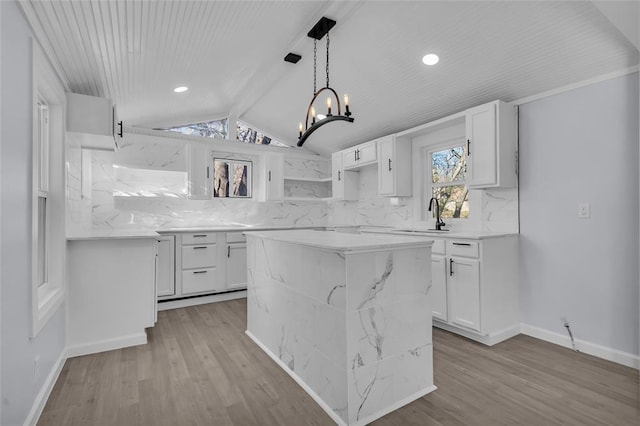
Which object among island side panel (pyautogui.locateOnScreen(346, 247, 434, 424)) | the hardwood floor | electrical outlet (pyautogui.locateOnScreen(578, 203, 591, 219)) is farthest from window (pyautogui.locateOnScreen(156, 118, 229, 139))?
electrical outlet (pyautogui.locateOnScreen(578, 203, 591, 219))

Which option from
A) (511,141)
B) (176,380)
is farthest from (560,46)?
(176,380)

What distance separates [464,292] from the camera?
9.98ft

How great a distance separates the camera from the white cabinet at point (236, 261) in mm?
4516

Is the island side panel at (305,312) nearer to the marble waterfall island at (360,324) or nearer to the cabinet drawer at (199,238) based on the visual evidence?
the marble waterfall island at (360,324)

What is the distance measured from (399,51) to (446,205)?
1834 millimetres

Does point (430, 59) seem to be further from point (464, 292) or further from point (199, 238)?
point (199, 238)

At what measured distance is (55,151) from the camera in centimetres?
254

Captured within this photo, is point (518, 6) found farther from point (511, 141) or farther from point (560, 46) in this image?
point (511, 141)

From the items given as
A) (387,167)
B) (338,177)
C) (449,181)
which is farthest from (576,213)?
(338,177)

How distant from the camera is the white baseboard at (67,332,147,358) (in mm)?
2717

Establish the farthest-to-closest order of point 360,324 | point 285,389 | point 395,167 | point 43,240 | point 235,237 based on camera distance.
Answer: point 235,237
point 395,167
point 43,240
point 285,389
point 360,324

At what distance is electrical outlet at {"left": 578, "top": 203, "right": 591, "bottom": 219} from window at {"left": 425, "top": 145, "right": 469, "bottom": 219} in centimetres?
108

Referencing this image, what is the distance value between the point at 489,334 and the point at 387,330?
1.47 metres

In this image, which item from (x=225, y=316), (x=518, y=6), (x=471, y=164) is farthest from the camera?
(x=225, y=316)
